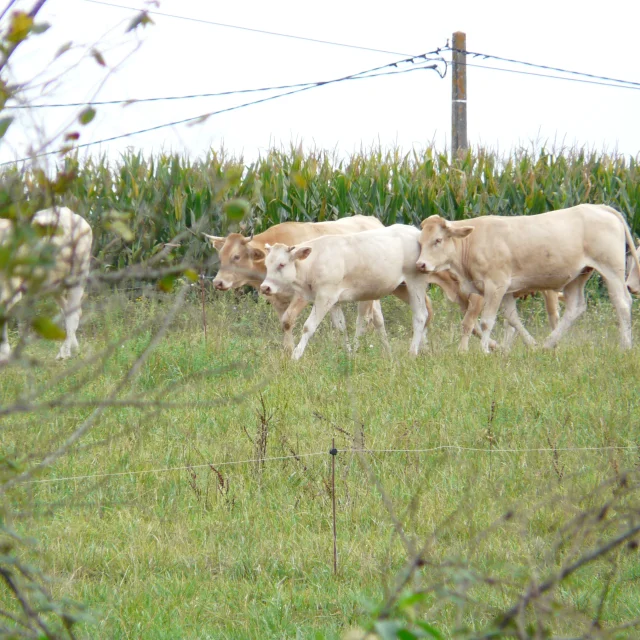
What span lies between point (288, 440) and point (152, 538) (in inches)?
68.4

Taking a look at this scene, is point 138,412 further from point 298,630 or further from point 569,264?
point 569,264

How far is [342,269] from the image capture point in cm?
1057

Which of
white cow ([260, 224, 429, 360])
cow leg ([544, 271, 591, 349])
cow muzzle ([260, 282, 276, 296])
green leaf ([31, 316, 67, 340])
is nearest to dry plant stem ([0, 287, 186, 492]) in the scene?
green leaf ([31, 316, 67, 340])

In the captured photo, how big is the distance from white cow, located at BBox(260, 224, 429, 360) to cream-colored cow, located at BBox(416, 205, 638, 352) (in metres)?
0.34

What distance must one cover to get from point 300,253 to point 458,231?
1955 mm

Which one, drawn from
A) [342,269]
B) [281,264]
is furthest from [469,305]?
[281,264]

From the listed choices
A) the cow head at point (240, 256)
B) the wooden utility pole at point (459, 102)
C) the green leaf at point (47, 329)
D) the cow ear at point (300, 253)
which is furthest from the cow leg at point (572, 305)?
the green leaf at point (47, 329)

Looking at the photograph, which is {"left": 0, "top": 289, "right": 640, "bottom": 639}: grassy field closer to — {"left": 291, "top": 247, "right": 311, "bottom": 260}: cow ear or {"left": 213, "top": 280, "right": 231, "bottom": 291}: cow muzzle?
{"left": 291, "top": 247, "right": 311, "bottom": 260}: cow ear

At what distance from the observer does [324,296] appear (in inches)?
416

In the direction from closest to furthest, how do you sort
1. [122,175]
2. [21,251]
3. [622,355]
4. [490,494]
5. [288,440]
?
[21,251] → [490,494] → [288,440] → [622,355] → [122,175]

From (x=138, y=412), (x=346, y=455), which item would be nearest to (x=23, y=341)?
(x=346, y=455)

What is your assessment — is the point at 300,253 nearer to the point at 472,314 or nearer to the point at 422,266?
the point at 422,266

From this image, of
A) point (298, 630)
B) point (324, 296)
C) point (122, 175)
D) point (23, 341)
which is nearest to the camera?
point (23, 341)

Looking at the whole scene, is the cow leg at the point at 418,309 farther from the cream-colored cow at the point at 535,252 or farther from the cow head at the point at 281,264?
the cow head at the point at 281,264
